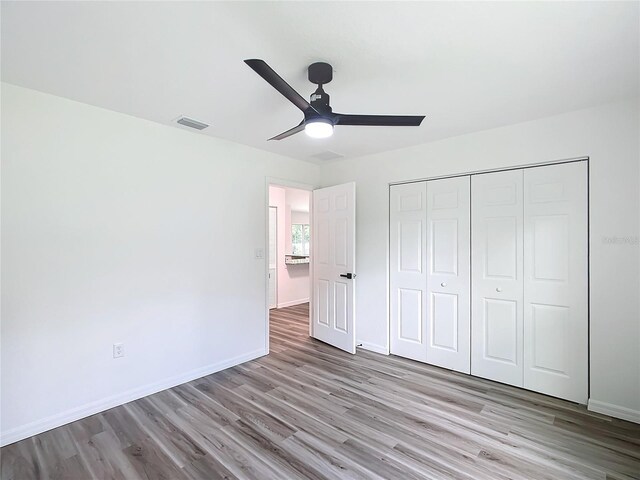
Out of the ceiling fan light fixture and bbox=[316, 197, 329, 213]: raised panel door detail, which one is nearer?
the ceiling fan light fixture

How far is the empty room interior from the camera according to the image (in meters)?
1.75

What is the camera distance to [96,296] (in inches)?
100

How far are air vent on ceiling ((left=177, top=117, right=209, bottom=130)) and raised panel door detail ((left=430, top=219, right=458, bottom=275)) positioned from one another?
2.56 metres

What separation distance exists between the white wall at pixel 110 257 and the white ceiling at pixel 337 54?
0.37 meters

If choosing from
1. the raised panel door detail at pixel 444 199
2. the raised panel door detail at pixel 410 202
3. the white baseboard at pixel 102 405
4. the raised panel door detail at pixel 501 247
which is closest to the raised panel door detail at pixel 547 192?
the raised panel door detail at pixel 501 247

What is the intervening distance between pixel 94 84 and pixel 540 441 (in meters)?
3.97

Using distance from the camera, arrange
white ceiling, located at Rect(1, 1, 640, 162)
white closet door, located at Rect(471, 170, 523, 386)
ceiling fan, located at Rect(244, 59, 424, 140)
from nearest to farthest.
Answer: white ceiling, located at Rect(1, 1, 640, 162), ceiling fan, located at Rect(244, 59, 424, 140), white closet door, located at Rect(471, 170, 523, 386)

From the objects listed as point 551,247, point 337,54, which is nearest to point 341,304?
point 551,247

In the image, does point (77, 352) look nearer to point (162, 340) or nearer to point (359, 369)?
point (162, 340)

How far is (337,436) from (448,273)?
1981 mm

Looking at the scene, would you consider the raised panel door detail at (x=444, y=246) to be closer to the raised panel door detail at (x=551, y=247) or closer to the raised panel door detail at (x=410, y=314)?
the raised panel door detail at (x=410, y=314)

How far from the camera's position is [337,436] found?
7.35 ft

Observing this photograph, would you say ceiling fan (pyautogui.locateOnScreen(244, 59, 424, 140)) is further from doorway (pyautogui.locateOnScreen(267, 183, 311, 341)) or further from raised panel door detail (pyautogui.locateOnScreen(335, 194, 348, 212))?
doorway (pyautogui.locateOnScreen(267, 183, 311, 341))

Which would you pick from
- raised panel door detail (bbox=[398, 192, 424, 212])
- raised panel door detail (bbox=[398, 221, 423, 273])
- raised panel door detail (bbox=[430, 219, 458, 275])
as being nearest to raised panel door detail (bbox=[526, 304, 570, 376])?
raised panel door detail (bbox=[430, 219, 458, 275])
